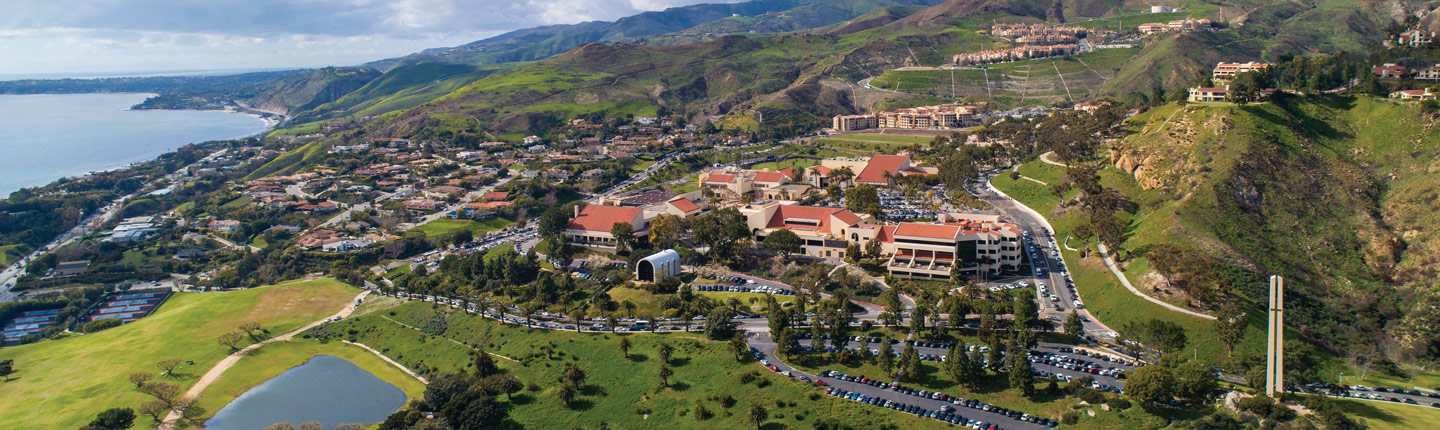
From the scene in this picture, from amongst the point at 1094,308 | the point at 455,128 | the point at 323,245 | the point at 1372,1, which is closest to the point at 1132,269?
the point at 1094,308

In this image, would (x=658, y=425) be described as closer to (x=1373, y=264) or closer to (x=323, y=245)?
(x=1373, y=264)

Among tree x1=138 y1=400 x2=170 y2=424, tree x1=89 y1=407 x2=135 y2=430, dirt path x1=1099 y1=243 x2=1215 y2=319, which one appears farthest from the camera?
dirt path x1=1099 y1=243 x2=1215 y2=319

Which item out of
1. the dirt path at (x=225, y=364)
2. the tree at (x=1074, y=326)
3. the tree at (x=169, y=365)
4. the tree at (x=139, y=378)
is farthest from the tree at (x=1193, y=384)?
the tree at (x=169, y=365)

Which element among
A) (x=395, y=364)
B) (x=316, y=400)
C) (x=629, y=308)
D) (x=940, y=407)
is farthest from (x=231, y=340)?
(x=940, y=407)

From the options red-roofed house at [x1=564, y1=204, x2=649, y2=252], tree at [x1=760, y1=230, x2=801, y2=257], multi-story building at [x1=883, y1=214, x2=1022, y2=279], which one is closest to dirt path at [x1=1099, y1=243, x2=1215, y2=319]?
multi-story building at [x1=883, y1=214, x2=1022, y2=279]

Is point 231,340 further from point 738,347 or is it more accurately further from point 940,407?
point 940,407

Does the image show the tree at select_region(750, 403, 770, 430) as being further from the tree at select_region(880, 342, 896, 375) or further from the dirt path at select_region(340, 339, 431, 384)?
the dirt path at select_region(340, 339, 431, 384)

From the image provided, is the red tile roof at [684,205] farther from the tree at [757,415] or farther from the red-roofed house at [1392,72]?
the red-roofed house at [1392,72]
